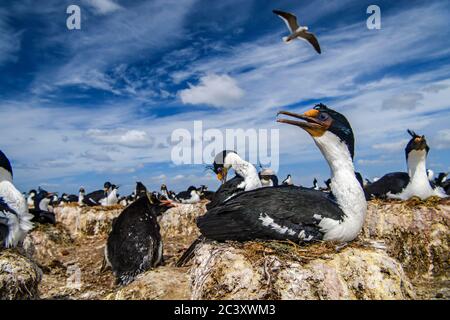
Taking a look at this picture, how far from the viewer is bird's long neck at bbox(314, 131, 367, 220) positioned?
4883mm

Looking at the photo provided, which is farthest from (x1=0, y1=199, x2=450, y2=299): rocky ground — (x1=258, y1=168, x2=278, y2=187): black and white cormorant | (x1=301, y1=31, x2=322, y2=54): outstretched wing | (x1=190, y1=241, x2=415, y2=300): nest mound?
(x1=258, y1=168, x2=278, y2=187): black and white cormorant

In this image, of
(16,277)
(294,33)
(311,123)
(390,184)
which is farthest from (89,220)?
(311,123)

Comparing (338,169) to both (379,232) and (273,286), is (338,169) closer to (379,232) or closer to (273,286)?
(273,286)

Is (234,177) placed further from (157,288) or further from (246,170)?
(157,288)

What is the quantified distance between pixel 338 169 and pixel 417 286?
499cm

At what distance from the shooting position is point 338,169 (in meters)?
5.09

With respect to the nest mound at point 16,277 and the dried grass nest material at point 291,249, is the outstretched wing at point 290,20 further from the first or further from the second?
the nest mound at point 16,277

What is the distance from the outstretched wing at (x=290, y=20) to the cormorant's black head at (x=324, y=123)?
76.1 inches

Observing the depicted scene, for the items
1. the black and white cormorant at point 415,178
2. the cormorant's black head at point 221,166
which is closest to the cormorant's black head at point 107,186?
the cormorant's black head at point 221,166

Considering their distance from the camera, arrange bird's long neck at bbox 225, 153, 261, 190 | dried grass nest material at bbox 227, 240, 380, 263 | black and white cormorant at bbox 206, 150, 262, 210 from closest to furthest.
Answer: dried grass nest material at bbox 227, 240, 380, 263 → black and white cormorant at bbox 206, 150, 262, 210 → bird's long neck at bbox 225, 153, 261, 190

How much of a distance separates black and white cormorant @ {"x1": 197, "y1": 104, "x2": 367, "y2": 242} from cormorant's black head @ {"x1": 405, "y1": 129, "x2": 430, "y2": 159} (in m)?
6.51

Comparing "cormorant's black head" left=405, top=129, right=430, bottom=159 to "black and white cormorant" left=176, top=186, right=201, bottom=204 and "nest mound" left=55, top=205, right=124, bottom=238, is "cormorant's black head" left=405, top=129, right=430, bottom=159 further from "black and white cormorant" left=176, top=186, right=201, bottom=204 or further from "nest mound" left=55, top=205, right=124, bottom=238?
"black and white cormorant" left=176, top=186, right=201, bottom=204

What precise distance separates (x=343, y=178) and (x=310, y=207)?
600 mm

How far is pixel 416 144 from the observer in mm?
10758
